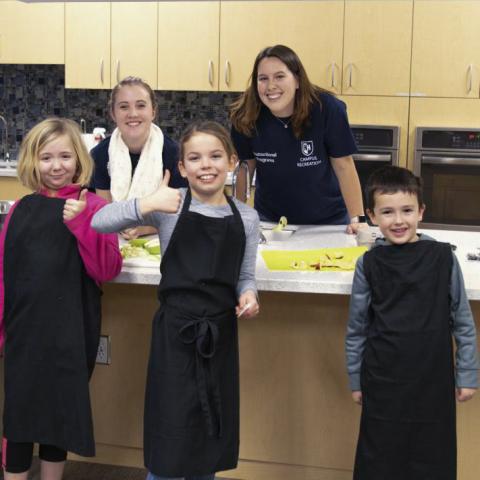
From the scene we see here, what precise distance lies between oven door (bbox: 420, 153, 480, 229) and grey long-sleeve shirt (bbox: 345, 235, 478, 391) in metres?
2.57

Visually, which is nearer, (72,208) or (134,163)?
(72,208)

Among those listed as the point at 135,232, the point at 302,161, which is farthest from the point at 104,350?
the point at 302,161

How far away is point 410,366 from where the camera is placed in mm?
1812

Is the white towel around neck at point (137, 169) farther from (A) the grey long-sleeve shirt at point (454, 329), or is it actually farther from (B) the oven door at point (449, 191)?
(B) the oven door at point (449, 191)

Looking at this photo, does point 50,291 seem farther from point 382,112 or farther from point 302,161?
point 382,112

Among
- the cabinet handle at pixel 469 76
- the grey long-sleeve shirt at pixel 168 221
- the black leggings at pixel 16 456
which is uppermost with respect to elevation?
the cabinet handle at pixel 469 76

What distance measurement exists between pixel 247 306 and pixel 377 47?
2936 millimetres

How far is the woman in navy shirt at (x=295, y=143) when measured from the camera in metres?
2.50

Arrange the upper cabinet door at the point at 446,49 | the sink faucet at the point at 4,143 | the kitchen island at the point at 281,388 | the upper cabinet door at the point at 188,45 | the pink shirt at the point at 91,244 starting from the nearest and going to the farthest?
1. the pink shirt at the point at 91,244
2. the kitchen island at the point at 281,388
3. the upper cabinet door at the point at 446,49
4. the upper cabinet door at the point at 188,45
5. the sink faucet at the point at 4,143

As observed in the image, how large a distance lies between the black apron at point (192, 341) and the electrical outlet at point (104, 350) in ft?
1.73

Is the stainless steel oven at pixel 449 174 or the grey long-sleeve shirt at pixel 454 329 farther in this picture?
the stainless steel oven at pixel 449 174

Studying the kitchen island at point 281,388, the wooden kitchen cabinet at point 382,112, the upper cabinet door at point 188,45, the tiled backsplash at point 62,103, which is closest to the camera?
the kitchen island at point 281,388

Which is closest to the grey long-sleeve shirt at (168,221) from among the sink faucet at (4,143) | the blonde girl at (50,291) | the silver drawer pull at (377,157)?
the blonde girl at (50,291)

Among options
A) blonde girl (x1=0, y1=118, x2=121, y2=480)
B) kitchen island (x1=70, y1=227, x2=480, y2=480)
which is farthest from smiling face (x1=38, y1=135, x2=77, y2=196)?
kitchen island (x1=70, y1=227, x2=480, y2=480)
